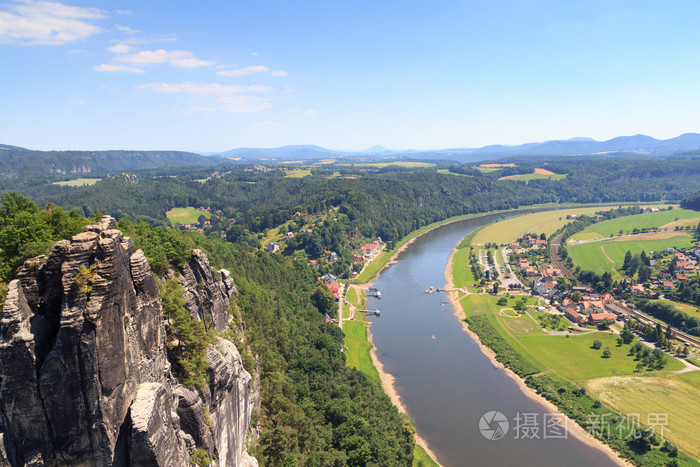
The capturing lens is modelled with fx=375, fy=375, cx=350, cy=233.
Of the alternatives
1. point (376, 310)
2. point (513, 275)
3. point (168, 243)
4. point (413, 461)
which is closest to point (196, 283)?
point (168, 243)

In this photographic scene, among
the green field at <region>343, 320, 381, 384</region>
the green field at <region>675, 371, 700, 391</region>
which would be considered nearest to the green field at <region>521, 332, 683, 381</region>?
the green field at <region>675, 371, 700, 391</region>

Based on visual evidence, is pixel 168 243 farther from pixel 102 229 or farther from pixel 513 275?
pixel 513 275

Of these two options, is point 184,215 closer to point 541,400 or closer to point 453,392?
point 453,392

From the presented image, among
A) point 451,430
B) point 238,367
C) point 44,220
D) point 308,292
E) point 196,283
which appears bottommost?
point 451,430

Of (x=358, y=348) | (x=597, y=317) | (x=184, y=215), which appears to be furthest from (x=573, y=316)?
(x=184, y=215)

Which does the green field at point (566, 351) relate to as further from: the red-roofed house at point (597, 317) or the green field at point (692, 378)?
the red-roofed house at point (597, 317)

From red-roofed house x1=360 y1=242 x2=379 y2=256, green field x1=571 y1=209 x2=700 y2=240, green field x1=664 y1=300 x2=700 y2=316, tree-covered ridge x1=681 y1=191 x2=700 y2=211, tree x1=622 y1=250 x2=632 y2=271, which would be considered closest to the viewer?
green field x1=664 y1=300 x2=700 y2=316

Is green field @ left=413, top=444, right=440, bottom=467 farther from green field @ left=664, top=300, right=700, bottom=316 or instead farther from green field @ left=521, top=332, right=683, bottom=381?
green field @ left=664, top=300, right=700, bottom=316

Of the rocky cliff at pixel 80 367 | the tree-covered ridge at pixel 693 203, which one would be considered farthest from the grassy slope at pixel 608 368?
the tree-covered ridge at pixel 693 203
